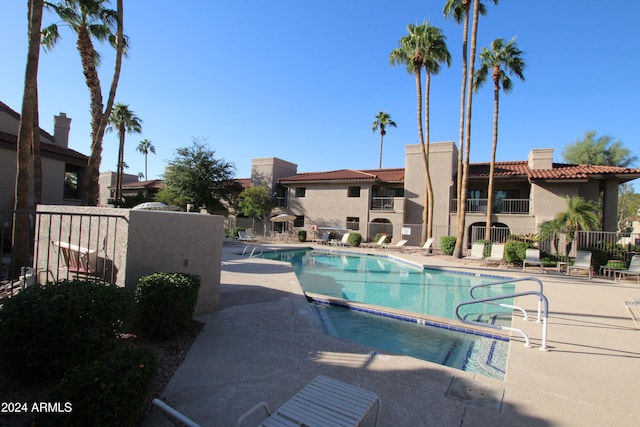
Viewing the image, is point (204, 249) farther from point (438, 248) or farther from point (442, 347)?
point (438, 248)

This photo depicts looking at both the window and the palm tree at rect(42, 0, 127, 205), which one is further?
the window

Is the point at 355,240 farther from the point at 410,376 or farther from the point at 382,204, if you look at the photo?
the point at 410,376

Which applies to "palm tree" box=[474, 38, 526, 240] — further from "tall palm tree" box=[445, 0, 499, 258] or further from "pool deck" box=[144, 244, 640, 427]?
"pool deck" box=[144, 244, 640, 427]

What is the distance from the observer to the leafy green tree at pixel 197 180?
2914 cm

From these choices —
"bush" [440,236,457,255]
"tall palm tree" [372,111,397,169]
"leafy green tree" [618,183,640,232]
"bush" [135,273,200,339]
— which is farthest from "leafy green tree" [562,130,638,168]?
"bush" [135,273,200,339]

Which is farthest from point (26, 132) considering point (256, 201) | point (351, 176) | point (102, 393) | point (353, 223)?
point (351, 176)

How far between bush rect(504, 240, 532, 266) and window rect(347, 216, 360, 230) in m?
12.8

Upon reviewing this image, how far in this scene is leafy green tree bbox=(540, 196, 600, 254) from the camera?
571 inches

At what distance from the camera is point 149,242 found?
5.03 metres

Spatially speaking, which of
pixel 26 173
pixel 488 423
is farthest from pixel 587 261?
pixel 26 173

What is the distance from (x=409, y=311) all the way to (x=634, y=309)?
5.20 metres

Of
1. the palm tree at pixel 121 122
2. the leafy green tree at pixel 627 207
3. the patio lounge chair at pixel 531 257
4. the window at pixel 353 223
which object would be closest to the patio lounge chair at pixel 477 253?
the patio lounge chair at pixel 531 257

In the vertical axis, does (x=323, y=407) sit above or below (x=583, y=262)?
below

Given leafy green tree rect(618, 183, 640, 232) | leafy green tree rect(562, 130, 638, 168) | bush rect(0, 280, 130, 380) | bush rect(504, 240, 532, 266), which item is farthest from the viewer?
leafy green tree rect(618, 183, 640, 232)
